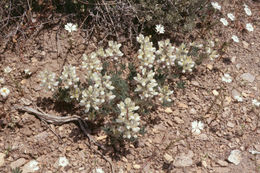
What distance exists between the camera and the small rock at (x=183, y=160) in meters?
3.54

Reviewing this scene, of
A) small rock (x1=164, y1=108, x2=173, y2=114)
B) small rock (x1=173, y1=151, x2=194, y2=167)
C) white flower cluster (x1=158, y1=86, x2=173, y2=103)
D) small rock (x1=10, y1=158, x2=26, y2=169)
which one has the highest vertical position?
white flower cluster (x1=158, y1=86, x2=173, y2=103)

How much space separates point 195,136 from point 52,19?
8.83 feet

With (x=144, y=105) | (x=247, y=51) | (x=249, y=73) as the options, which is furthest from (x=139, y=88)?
(x=247, y=51)

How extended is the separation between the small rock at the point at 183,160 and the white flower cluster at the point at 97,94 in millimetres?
1092

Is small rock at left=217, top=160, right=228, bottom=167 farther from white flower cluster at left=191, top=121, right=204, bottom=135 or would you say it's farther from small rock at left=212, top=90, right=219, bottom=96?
small rock at left=212, top=90, right=219, bottom=96

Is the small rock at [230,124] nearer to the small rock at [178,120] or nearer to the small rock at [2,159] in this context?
the small rock at [178,120]

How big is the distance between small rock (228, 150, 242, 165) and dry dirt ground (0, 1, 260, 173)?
0.04 m

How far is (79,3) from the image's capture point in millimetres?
4531

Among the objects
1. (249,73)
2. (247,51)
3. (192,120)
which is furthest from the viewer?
(247,51)

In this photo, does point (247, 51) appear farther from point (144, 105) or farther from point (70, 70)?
point (70, 70)

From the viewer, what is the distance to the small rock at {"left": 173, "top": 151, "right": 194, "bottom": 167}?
11.6ft

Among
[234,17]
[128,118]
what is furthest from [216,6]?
[128,118]

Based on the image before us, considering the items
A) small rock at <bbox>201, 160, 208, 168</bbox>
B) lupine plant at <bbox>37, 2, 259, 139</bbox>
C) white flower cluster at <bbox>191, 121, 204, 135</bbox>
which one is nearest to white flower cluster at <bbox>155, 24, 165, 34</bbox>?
lupine plant at <bbox>37, 2, 259, 139</bbox>

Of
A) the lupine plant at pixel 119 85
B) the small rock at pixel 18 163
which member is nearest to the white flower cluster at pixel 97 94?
the lupine plant at pixel 119 85
